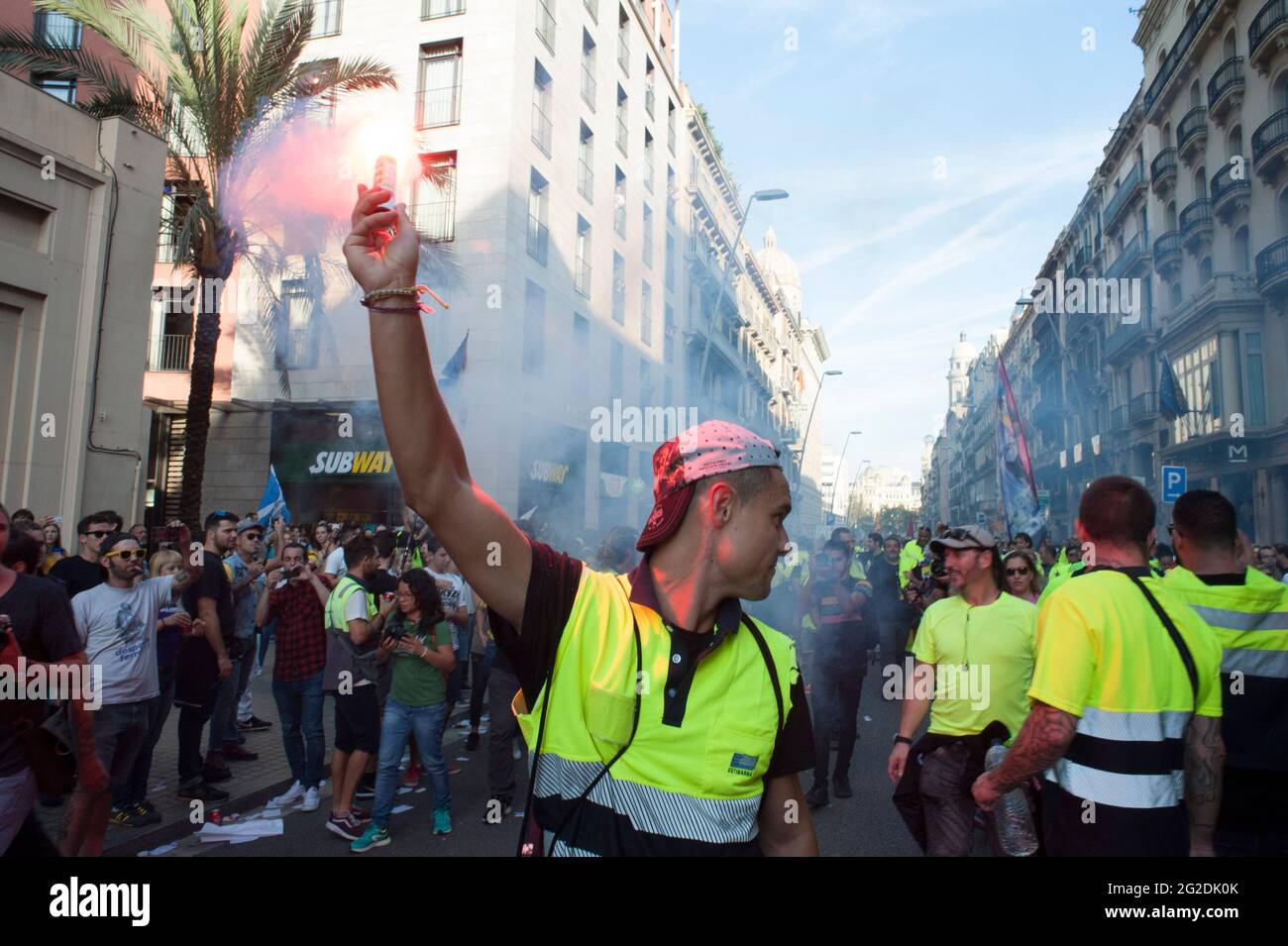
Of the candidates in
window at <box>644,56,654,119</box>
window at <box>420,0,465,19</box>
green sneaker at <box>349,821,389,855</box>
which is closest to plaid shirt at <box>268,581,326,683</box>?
green sneaker at <box>349,821,389,855</box>

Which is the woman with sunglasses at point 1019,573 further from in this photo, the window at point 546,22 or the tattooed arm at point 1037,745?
the window at point 546,22

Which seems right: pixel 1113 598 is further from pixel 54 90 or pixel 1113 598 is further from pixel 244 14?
Result: pixel 54 90

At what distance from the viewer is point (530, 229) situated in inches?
654

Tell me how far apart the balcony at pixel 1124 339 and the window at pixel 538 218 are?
23.2 metres

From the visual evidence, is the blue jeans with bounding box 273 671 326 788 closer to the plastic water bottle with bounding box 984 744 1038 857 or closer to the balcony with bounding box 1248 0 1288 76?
the plastic water bottle with bounding box 984 744 1038 857

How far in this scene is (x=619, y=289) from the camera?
69.4ft

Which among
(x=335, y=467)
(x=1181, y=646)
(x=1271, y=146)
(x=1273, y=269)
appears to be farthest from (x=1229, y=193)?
(x=1181, y=646)

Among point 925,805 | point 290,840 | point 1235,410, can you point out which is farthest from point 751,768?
point 1235,410

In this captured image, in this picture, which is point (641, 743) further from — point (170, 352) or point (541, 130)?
point (170, 352)

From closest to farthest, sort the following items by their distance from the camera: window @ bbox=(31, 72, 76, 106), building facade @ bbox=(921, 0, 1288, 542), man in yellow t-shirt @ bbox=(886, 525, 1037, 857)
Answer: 1. man in yellow t-shirt @ bbox=(886, 525, 1037, 857)
2. window @ bbox=(31, 72, 76, 106)
3. building facade @ bbox=(921, 0, 1288, 542)

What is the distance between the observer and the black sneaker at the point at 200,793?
16.9 ft

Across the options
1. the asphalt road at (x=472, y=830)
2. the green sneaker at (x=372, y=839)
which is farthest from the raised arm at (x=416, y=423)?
the green sneaker at (x=372, y=839)

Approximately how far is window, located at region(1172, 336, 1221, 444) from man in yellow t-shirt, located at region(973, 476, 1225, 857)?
2327 centimetres

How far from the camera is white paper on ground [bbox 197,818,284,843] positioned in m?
4.67
